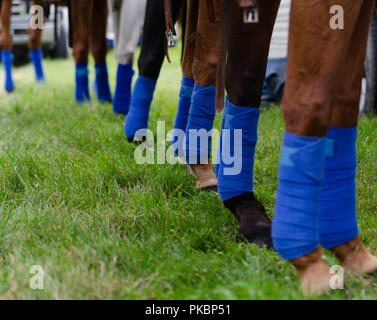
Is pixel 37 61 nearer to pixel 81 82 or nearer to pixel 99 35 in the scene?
pixel 81 82

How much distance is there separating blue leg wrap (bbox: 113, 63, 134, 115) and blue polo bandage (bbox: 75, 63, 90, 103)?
28.9 inches

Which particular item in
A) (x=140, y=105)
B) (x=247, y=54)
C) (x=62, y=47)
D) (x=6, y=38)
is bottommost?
(x=62, y=47)

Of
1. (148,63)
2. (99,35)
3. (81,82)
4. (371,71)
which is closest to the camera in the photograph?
(148,63)

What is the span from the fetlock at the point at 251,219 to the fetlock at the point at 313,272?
12.1 inches

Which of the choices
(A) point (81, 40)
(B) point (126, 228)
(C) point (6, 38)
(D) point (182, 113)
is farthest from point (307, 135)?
(C) point (6, 38)

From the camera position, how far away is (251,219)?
1537 mm

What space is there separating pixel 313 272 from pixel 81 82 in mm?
3366

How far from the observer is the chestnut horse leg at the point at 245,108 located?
1.48 meters

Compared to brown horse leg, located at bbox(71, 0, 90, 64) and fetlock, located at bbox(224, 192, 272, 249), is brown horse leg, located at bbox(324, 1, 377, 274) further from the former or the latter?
brown horse leg, located at bbox(71, 0, 90, 64)

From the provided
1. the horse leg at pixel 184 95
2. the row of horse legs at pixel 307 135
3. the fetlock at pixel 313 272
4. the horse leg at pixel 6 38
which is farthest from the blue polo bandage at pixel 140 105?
the horse leg at pixel 6 38

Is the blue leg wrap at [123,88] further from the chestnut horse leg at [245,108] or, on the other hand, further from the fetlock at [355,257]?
the fetlock at [355,257]

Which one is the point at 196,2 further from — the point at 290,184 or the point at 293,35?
the point at 290,184
